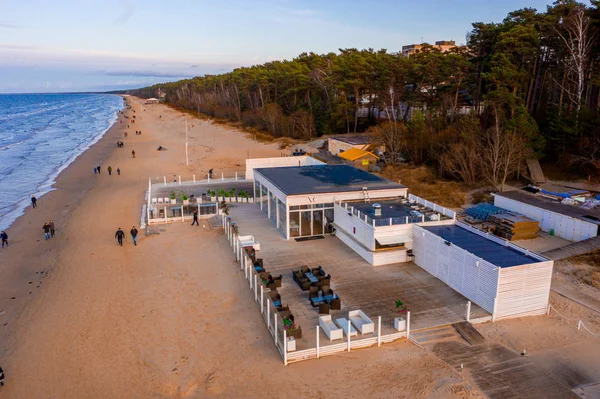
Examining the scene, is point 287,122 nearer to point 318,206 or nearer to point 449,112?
point 449,112

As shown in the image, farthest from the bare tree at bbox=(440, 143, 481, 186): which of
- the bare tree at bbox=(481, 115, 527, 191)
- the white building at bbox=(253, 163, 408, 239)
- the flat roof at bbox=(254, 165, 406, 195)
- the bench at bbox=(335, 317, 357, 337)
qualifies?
the bench at bbox=(335, 317, 357, 337)

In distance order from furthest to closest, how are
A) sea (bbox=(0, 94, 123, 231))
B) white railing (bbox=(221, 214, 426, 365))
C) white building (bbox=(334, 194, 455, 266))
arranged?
sea (bbox=(0, 94, 123, 231))
white building (bbox=(334, 194, 455, 266))
white railing (bbox=(221, 214, 426, 365))

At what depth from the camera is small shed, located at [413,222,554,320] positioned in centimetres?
1430

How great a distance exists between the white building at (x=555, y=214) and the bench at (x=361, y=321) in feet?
44.7

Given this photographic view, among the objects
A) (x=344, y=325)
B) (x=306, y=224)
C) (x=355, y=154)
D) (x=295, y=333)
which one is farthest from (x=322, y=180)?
(x=355, y=154)

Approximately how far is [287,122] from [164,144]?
18749mm

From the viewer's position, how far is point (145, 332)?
14.4 metres

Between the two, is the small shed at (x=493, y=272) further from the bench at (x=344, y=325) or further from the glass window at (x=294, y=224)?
the glass window at (x=294, y=224)

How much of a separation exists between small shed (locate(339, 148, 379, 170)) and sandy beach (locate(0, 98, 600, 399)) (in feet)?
61.9

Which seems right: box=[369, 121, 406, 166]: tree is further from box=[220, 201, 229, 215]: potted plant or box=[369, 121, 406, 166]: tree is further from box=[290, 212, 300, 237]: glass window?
box=[290, 212, 300, 237]: glass window

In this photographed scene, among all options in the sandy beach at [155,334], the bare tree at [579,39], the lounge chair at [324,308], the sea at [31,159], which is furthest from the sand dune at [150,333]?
the bare tree at [579,39]

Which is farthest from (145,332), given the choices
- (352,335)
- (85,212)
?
(85,212)

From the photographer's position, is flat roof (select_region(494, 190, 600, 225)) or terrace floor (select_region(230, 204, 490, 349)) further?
flat roof (select_region(494, 190, 600, 225))

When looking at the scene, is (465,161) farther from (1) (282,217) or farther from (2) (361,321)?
(2) (361,321)
